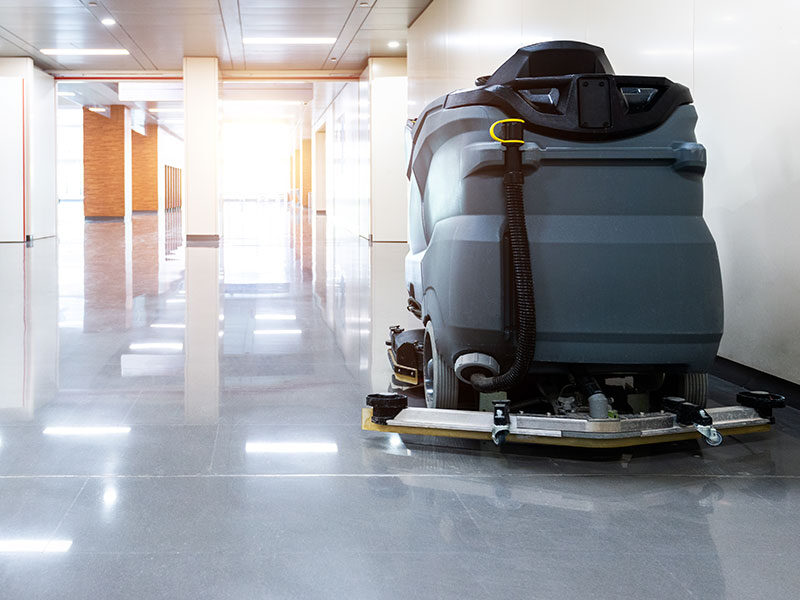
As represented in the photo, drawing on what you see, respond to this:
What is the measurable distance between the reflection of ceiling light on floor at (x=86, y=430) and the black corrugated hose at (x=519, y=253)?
1.31m

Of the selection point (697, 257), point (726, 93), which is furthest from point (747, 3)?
point (697, 257)

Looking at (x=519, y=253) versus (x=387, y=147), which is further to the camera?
(x=387, y=147)

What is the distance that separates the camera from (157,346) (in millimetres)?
4559

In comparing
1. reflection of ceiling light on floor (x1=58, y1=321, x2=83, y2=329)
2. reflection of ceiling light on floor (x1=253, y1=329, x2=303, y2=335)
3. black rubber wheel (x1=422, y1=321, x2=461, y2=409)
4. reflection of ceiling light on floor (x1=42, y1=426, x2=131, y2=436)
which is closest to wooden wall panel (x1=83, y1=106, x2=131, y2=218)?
reflection of ceiling light on floor (x1=58, y1=321, x2=83, y2=329)

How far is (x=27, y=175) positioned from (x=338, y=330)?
10.8m

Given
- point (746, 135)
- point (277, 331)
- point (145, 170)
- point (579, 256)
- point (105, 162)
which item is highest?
point (145, 170)

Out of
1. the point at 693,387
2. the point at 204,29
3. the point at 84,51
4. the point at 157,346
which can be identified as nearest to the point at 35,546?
the point at 693,387

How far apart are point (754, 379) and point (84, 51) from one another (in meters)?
12.6

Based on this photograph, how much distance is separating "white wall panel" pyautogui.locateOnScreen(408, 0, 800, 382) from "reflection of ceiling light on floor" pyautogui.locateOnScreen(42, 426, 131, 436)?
247 cm

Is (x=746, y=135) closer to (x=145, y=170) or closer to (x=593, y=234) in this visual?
(x=593, y=234)

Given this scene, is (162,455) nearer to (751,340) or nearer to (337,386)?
(337,386)

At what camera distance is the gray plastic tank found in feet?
8.39

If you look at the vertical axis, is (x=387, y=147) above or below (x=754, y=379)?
above

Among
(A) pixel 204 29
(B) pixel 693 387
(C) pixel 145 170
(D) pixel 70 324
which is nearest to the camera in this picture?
(B) pixel 693 387
